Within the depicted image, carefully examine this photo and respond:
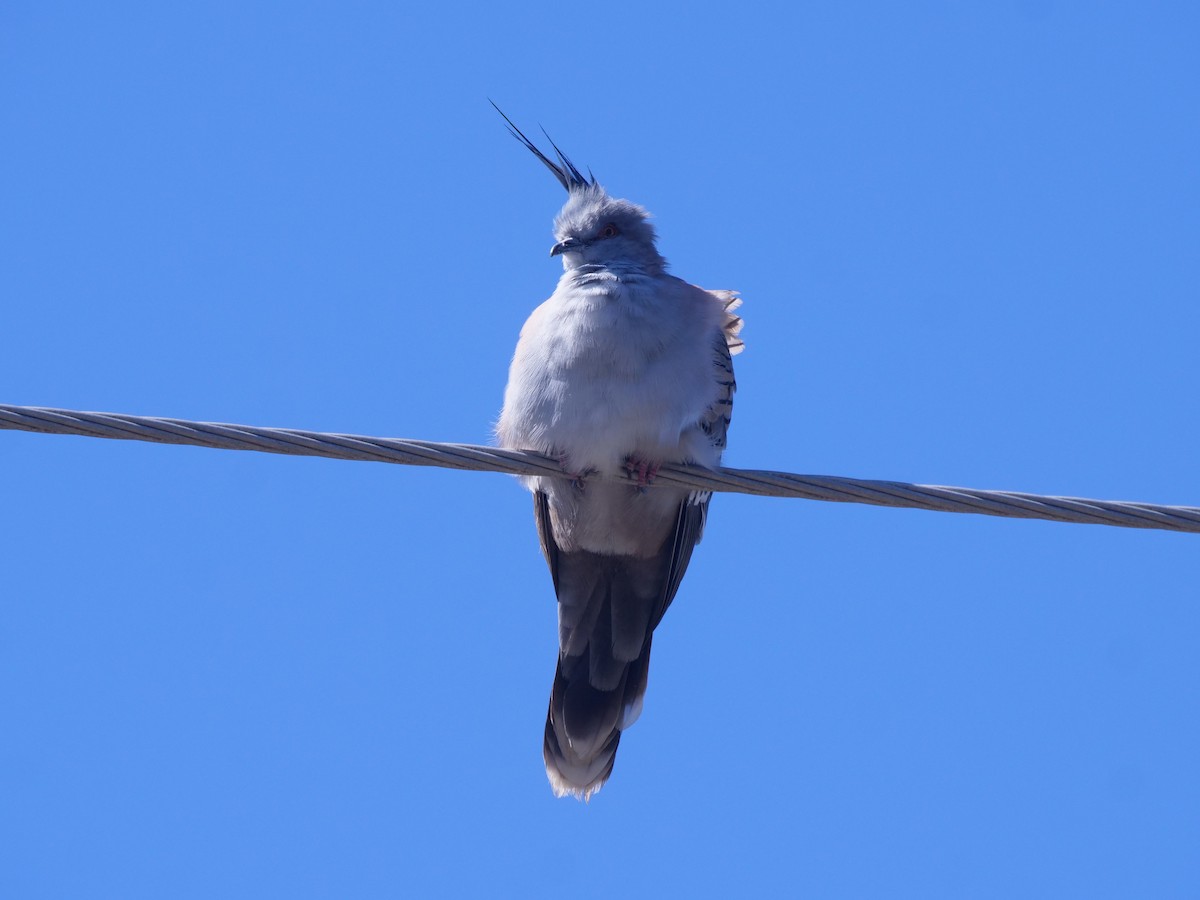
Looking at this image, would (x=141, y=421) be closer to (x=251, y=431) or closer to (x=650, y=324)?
(x=251, y=431)

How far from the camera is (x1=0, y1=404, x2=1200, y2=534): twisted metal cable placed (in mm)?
3969

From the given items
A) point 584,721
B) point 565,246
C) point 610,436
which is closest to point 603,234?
point 565,246

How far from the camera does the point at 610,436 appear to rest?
18.6 ft

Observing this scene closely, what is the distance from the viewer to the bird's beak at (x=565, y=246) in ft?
21.7

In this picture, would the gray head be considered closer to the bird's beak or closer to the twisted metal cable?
the bird's beak

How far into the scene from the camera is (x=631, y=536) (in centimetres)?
Answer: 635

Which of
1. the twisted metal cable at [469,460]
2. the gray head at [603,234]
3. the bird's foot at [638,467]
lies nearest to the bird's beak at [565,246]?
the gray head at [603,234]

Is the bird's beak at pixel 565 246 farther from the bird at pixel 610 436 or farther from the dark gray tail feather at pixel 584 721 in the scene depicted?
the dark gray tail feather at pixel 584 721

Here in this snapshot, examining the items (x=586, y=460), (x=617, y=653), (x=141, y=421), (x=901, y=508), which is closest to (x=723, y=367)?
(x=586, y=460)

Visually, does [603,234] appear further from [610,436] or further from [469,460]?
[469,460]

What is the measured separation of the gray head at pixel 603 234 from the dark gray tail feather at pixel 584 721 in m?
1.82

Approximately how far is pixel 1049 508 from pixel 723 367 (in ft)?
7.42

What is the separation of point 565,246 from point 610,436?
1340 mm

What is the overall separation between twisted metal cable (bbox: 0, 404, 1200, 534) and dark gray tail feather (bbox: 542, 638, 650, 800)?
7.24ft
